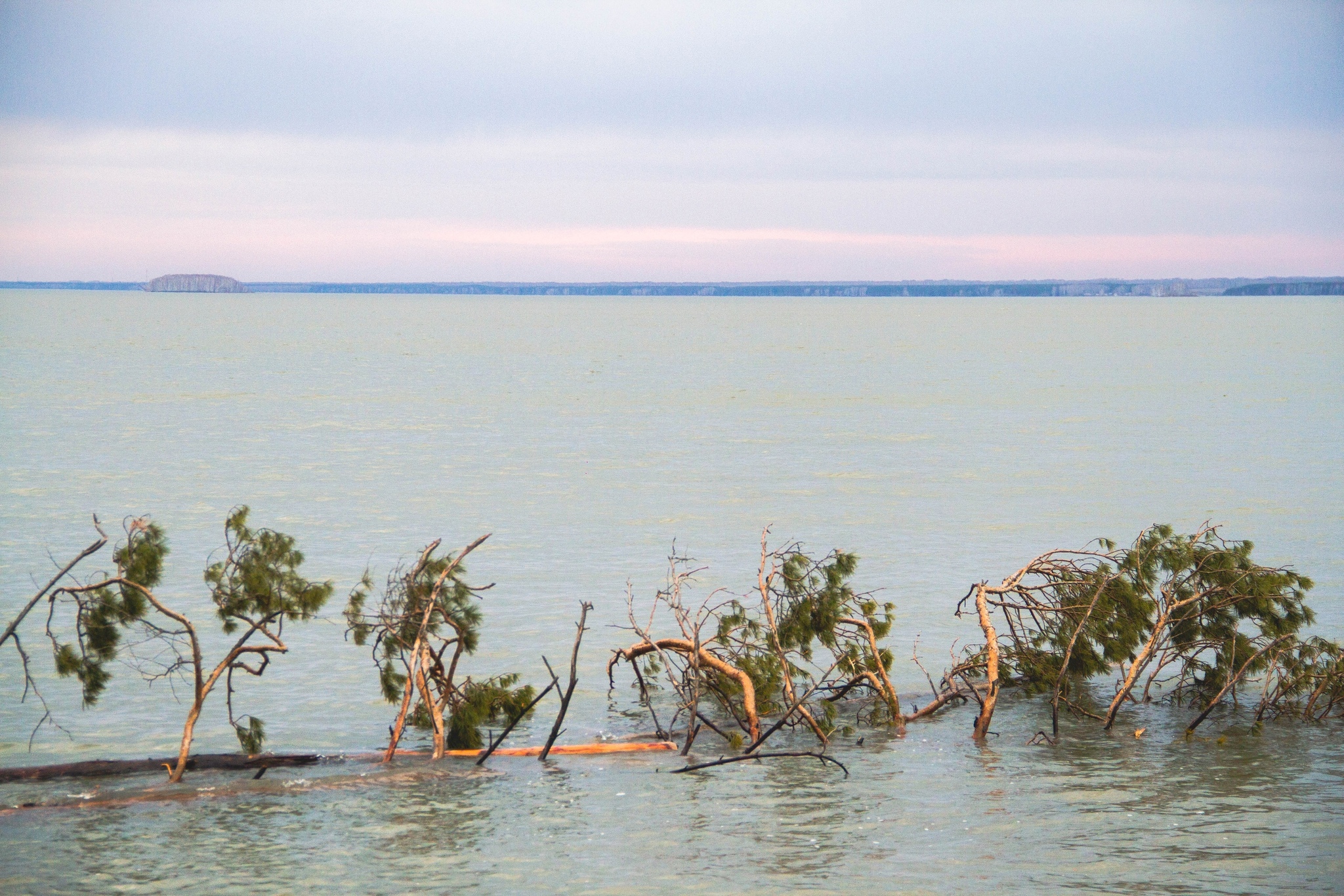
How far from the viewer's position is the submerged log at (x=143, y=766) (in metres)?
13.8

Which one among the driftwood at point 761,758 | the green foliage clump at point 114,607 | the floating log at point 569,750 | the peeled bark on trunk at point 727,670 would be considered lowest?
the floating log at point 569,750

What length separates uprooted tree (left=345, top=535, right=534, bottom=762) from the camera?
44.8 feet

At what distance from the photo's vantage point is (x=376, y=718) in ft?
55.4

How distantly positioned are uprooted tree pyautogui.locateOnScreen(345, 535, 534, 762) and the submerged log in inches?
39.5

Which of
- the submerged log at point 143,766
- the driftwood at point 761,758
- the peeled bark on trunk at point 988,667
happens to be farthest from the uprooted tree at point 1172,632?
the submerged log at point 143,766

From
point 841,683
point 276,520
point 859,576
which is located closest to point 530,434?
point 276,520

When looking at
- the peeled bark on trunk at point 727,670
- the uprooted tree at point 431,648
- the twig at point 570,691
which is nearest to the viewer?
the twig at point 570,691

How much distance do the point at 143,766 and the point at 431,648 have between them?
300cm

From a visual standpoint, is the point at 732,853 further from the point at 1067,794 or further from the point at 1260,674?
the point at 1260,674

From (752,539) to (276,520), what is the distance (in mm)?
10405

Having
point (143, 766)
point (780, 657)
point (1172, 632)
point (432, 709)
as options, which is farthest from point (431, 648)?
point (1172, 632)

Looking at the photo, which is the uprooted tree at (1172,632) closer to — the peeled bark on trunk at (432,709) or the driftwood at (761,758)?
the driftwood at (761,758)

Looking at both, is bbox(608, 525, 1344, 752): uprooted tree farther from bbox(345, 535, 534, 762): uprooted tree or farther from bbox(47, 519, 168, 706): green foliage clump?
bbox(47, 519, 168, 706): green foliage clump

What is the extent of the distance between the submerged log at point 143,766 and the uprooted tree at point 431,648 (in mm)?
1004
